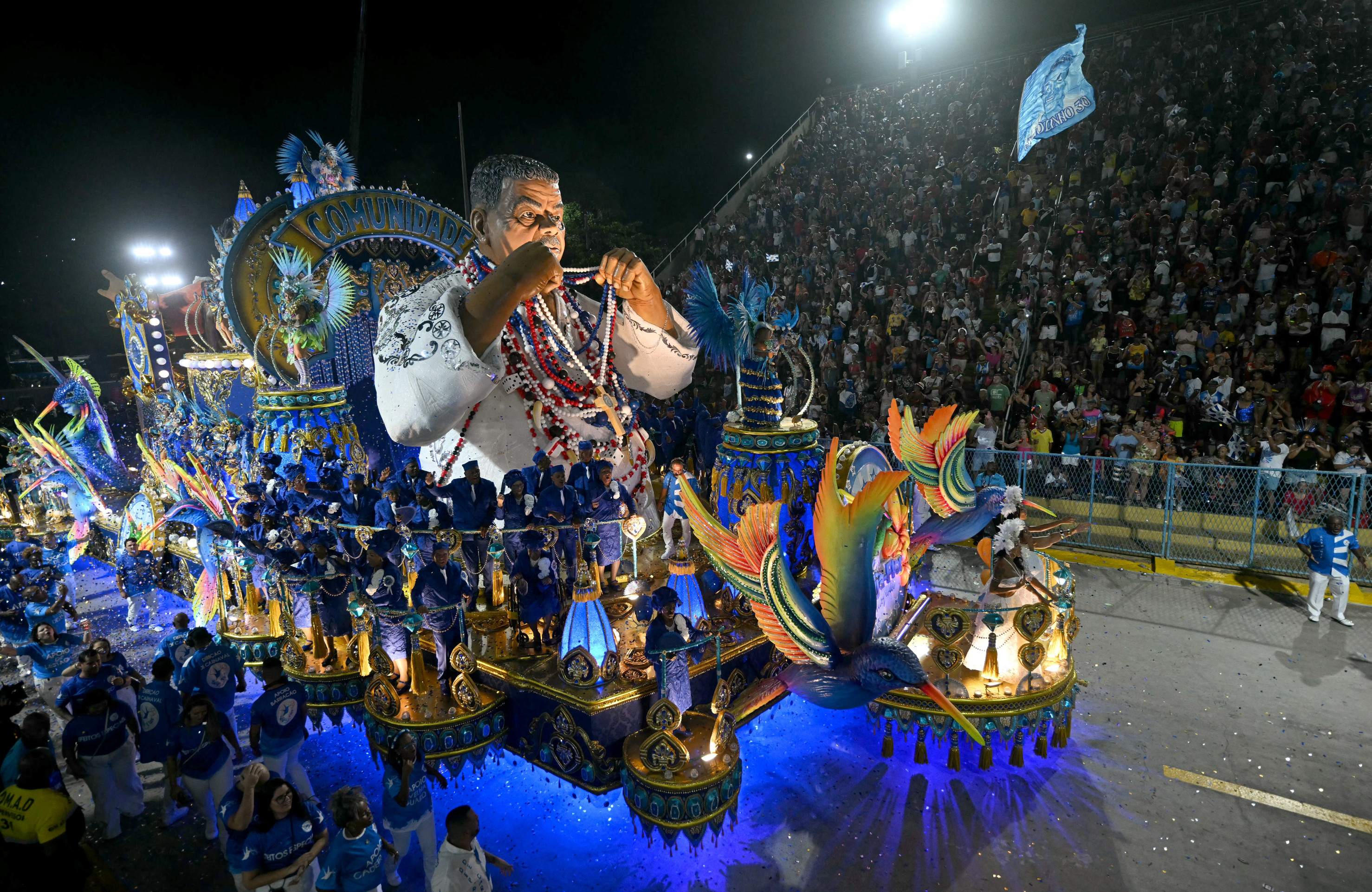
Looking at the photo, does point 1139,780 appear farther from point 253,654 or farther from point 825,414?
point 825,414

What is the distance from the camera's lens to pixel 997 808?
455 cm

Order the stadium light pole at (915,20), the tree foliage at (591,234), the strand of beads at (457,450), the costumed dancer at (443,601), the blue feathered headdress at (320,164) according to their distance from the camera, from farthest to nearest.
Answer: the stadium light pole at (915,20)
the tree foliage at (591,234)
the blue feathered headdress at (320,164)
the strand of beads at (457,450)
the costumed dancer at (443,601)

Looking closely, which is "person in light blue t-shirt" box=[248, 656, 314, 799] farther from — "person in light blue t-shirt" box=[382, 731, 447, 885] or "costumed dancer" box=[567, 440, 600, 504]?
"costumed dancer" box=[567, 440, 600, 504]

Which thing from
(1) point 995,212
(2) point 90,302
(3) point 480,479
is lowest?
(3) point 480,479

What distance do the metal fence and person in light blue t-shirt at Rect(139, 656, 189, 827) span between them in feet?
27.9

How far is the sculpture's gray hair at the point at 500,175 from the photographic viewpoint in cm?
423

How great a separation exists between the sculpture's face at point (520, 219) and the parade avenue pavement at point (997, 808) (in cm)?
341

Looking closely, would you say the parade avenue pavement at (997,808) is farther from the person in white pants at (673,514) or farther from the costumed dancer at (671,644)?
the person in white pants at (673,514)

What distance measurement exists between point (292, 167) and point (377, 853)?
6.46 meters

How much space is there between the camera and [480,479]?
4344 millimetres

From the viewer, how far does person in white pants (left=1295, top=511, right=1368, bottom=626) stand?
6.90m

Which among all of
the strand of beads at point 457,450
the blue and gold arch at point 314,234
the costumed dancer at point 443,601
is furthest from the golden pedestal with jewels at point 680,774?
the blue and gold arch at point 314,234

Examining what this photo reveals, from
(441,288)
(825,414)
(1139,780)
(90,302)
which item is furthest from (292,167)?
(90,302)

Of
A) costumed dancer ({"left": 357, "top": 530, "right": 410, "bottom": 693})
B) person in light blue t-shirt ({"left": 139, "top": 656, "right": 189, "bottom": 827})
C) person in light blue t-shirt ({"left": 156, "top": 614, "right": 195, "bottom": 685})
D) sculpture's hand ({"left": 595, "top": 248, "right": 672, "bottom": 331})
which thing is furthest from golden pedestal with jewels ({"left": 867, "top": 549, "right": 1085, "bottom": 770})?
person in light blue t-shirt ({"left": 156, "top": 614, "right": 195, "bottom": 685})
